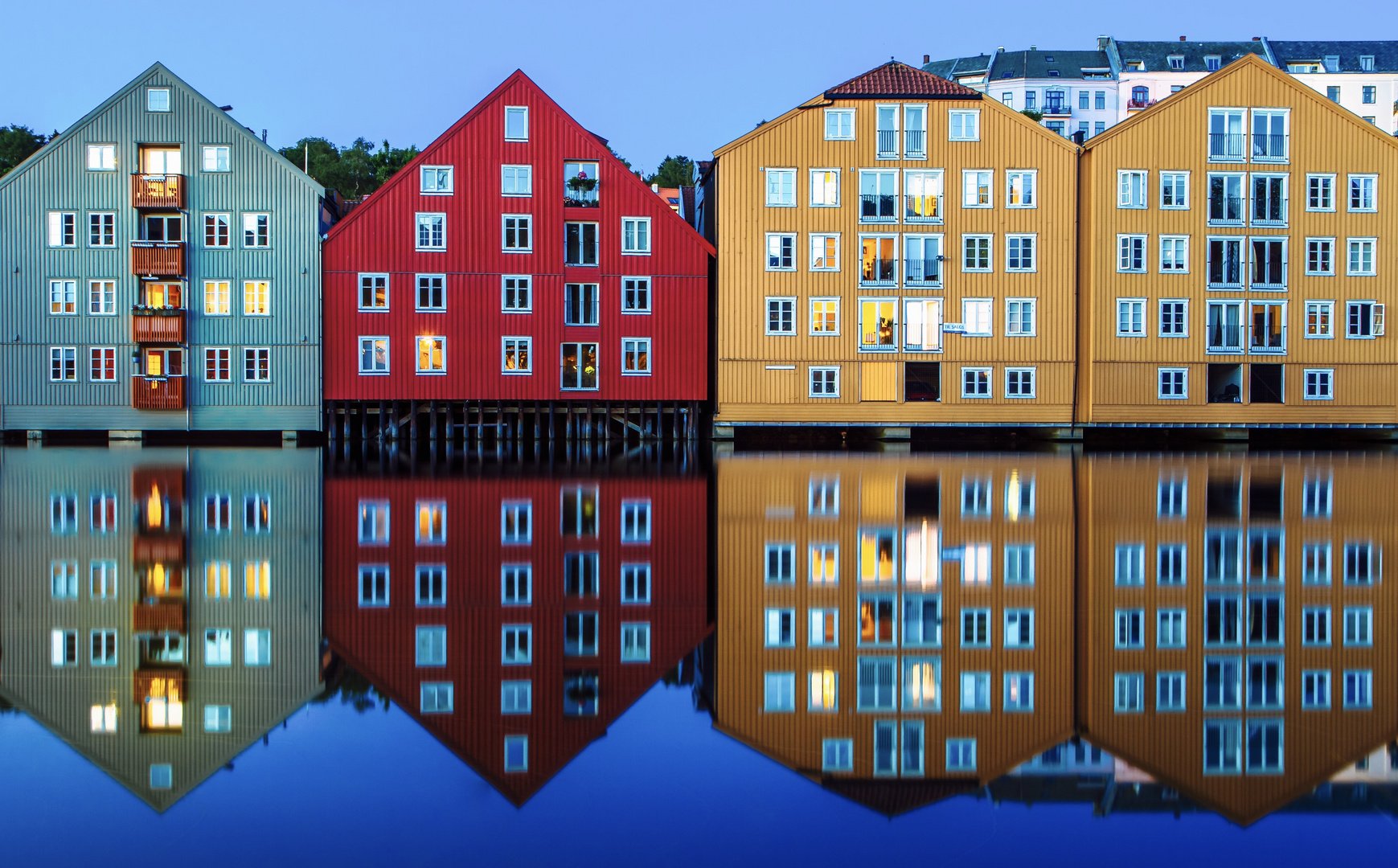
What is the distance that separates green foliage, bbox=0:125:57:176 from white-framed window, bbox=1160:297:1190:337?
67076 mm

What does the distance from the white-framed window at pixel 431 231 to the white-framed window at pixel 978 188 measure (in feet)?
58.2

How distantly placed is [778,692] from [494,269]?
35991 millimetres

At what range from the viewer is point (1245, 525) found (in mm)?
16281

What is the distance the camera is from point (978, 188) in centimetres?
4275

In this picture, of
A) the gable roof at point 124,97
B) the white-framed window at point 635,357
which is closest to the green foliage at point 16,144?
the gable roof at point 124,97

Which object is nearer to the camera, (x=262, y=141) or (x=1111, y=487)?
(x=1111, y=487)

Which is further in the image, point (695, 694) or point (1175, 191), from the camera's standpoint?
point (1175, 191)

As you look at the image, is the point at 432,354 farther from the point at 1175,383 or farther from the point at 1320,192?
the point at 1320,192

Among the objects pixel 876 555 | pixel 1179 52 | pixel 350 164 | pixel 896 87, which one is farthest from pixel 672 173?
pixel 876 555

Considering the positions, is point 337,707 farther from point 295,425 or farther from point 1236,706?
point 295,425

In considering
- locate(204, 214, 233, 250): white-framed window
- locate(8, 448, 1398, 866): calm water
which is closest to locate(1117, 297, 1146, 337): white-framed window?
locate(8, 448, 1398, 866): calm water

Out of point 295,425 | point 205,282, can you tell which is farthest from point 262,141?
point 295,425

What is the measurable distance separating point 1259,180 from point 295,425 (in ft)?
112

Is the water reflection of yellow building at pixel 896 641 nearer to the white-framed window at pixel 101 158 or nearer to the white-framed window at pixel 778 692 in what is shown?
the white-framed window at pixel 778 692
